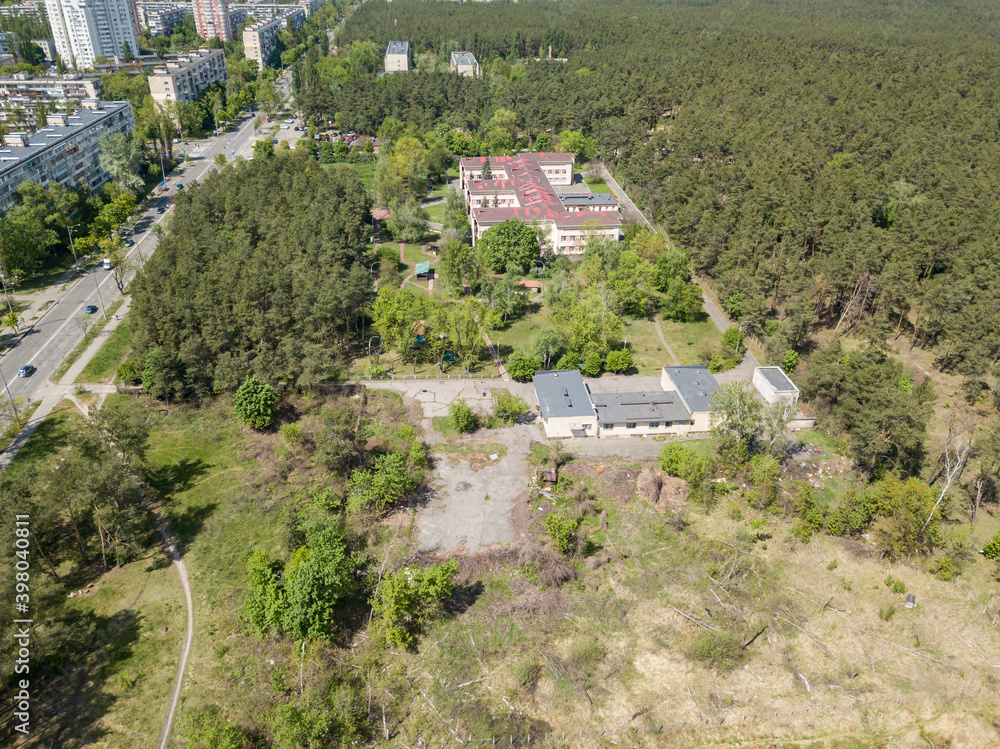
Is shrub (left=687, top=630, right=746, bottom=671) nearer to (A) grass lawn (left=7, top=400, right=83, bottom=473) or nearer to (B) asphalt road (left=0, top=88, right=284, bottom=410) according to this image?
(A) grass lawn (left=7, top=400, right=83, bottom=473)

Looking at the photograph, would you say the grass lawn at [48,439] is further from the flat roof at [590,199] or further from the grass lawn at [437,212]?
the flat roof at [590,199]

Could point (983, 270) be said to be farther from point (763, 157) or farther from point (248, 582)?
point (248, 582)

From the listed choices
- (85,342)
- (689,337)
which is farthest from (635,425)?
(85,342)

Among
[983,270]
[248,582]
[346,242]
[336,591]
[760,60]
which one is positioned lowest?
[248,582]

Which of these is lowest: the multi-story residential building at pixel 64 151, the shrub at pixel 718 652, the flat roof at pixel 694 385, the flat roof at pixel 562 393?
the shrub at pixel 718 652

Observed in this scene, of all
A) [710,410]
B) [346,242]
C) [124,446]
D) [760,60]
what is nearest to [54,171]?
[346,242]

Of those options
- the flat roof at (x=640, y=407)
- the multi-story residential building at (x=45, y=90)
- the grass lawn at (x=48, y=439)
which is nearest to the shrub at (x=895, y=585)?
the flat roof at (x=640, y=407)

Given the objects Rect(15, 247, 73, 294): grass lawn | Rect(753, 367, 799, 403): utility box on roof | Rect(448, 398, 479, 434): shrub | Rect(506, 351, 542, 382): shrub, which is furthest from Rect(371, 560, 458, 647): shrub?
Rect(15, 247, 73, 294): grass lawn
